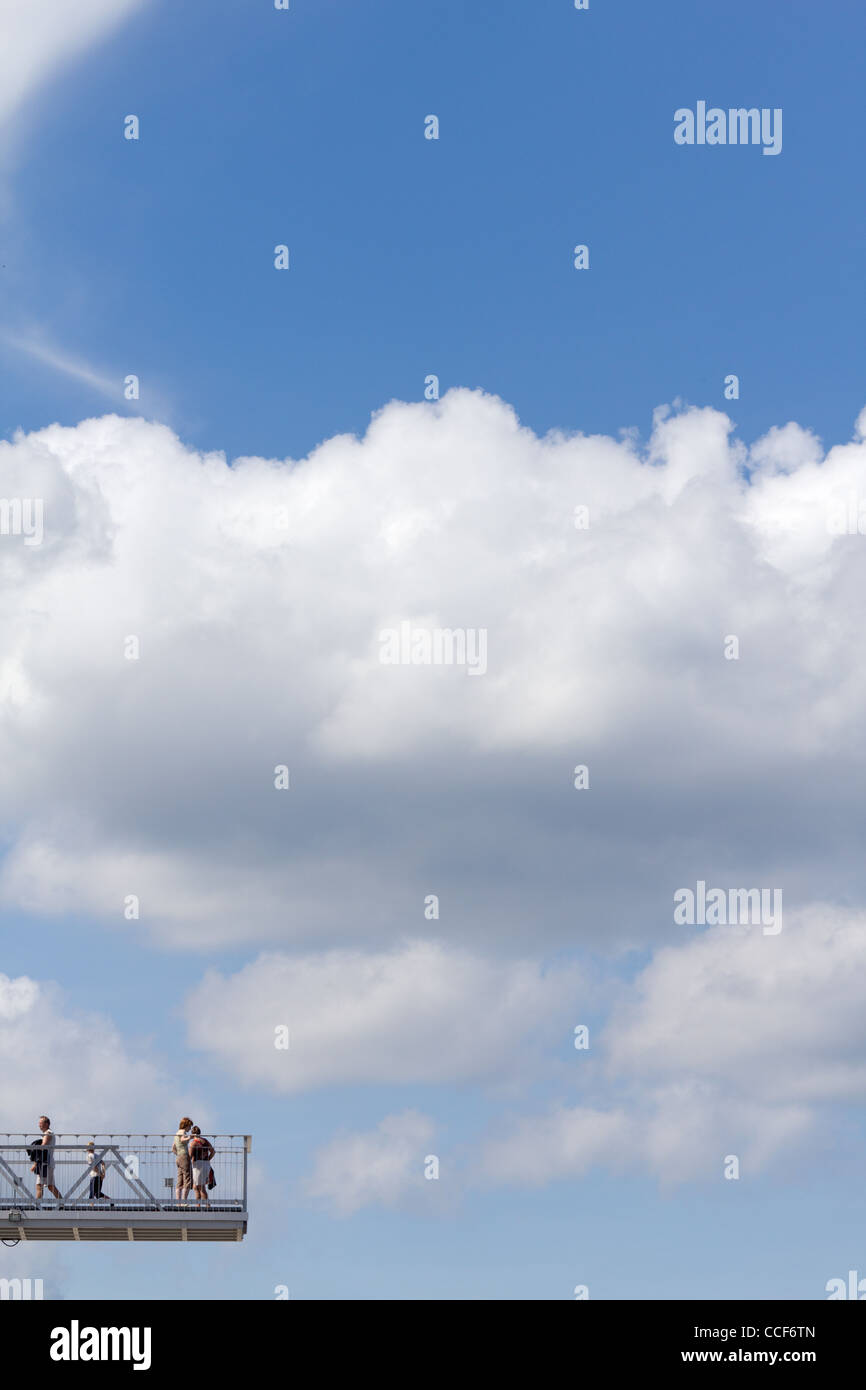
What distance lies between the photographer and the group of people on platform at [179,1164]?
5541 centimetres

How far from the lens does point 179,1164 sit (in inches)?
2184

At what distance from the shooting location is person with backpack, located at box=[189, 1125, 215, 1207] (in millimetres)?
55438

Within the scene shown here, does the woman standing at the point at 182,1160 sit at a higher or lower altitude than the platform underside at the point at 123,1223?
higher

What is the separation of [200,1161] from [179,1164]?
60 centimetres

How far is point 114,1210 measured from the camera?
56250 mm

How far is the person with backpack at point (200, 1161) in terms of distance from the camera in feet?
182

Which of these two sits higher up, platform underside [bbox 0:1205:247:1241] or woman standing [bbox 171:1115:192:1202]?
woman standing [bbox 171:1115:192:1202]

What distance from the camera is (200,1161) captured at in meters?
55.5
